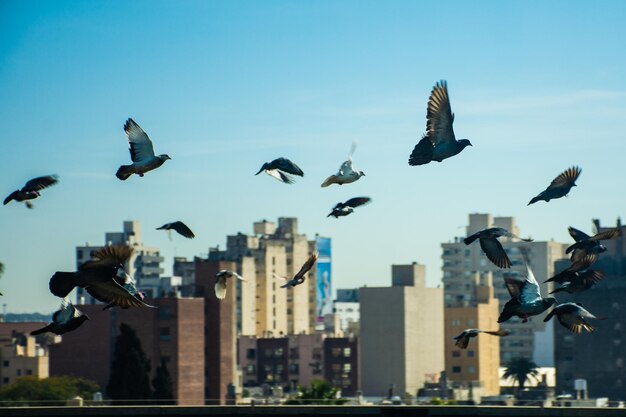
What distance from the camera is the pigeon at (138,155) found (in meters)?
31.7

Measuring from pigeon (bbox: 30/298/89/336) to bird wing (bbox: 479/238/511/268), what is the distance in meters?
7.92

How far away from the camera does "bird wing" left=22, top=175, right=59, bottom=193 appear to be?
116 feet

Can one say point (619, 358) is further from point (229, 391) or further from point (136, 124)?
point (136, 124)

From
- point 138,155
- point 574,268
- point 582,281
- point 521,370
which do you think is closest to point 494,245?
point 574,268

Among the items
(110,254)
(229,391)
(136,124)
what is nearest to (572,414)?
(136,124)

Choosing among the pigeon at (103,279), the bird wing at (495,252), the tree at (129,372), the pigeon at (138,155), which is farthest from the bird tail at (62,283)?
the tree at (129,372)

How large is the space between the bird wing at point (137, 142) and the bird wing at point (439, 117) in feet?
→ 17.6

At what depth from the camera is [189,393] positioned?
160 meters

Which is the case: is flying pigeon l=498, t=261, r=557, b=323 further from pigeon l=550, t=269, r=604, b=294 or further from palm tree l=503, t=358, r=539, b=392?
palm tree l=503, t=358, r=539, b=392

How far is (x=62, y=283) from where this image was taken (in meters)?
26.9

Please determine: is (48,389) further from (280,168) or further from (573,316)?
(573,316)

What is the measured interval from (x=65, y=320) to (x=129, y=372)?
308ft

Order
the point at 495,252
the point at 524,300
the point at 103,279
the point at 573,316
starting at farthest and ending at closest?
the point at 495,252, the point at 573,316, the point at 524,300, the point at 103,279

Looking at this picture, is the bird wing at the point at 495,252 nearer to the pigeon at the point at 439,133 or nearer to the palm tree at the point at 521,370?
the pigeon at the point at 439,133
